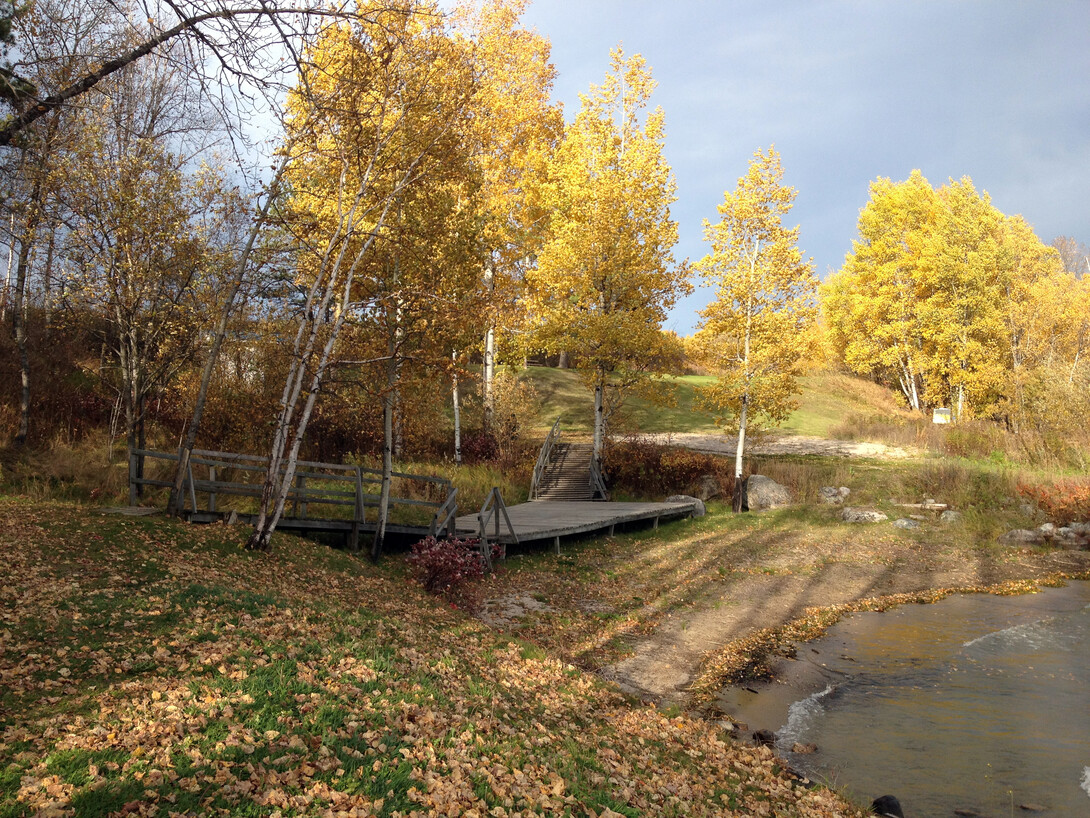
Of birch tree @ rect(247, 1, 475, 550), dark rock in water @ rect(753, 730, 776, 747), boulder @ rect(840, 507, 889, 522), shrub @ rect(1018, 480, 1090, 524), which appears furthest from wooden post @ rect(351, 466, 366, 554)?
shrub @ rect(1018, 480, 1090, 524)

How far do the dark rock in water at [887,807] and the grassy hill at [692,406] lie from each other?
920 inches

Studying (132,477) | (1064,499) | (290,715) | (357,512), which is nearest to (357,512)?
(357,512)

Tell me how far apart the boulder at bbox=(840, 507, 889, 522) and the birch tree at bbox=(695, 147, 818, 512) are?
11.7ft

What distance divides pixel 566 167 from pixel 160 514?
54.1ft

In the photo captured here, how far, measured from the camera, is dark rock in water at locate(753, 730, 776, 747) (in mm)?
8773

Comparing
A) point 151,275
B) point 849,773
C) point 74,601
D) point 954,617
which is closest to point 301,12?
point 74,601

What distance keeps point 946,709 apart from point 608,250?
666 inches

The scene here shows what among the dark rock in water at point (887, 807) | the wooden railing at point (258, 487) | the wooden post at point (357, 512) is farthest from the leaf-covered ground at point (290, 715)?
the wooden post at point (357, 512)

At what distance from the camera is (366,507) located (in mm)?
18188

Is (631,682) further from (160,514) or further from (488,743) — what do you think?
(160,514)

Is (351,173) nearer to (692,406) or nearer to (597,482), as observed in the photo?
(597,482)

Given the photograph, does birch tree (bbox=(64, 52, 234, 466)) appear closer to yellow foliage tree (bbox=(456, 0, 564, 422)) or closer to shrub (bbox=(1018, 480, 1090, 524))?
yellow foliage tree (bbox=(456, 0, 564, 422))

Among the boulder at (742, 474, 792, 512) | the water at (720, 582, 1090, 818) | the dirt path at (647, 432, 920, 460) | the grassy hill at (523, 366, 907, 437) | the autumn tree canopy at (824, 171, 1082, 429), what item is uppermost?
the autumn tree canopy at (824, 171, 1082, 429)

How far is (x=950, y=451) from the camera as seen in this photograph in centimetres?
2961
